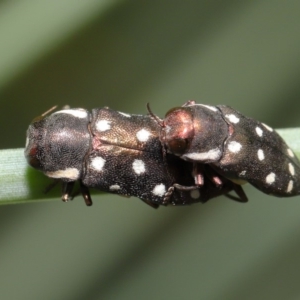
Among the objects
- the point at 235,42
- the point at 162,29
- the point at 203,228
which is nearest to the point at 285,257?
the point at 203,228

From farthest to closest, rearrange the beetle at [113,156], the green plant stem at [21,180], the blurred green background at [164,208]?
Answer: the blurred green background at [164,208]
the beetle at [113,156]
the green plant stem at [21,180]

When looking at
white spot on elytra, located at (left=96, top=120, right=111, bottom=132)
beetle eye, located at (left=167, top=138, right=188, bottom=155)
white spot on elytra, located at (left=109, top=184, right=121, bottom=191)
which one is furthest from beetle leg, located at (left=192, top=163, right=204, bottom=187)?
white spot on elytra, located at (left=96, top=120, right=111, bottom=132)

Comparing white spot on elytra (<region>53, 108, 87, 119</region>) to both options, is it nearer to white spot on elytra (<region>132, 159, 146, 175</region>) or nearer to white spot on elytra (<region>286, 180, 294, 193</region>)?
white spot on elytra (<region>132, 159, 146, 175</region>)

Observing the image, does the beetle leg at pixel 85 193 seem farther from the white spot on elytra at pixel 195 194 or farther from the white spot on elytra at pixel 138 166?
the white spot on elytra at pixel 195 194

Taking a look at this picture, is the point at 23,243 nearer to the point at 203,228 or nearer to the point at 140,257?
the point at 140,257

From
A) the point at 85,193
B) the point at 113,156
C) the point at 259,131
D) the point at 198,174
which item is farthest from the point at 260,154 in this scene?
the point at 85,193

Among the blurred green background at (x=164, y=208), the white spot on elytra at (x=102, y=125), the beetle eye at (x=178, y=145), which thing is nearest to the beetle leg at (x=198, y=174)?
the beetle eye at (x=178, y=145)

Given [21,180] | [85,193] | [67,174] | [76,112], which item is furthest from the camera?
[76,112]

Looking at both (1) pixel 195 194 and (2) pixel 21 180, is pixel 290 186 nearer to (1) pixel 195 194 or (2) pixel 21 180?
(1) pixel 195 194
